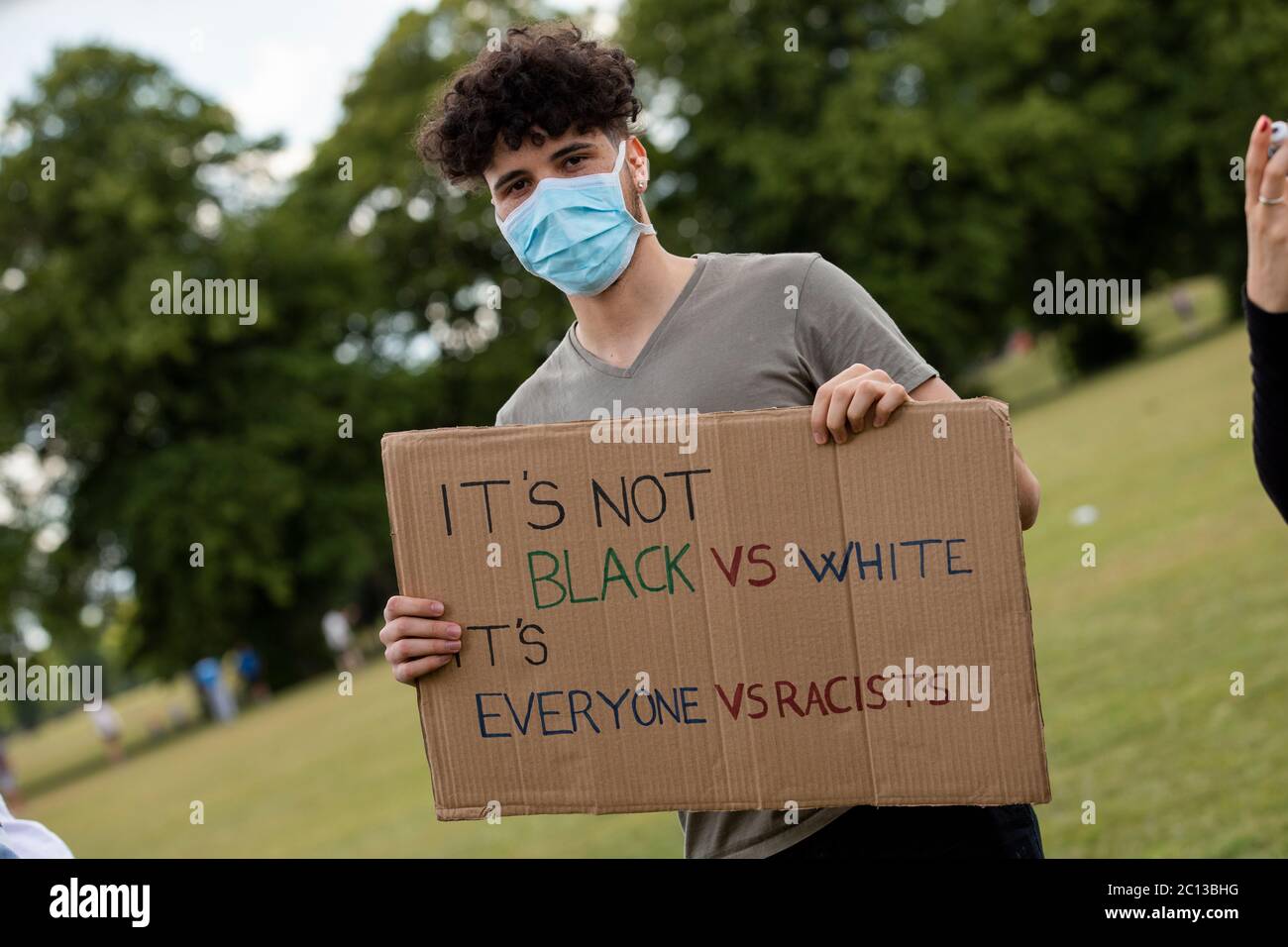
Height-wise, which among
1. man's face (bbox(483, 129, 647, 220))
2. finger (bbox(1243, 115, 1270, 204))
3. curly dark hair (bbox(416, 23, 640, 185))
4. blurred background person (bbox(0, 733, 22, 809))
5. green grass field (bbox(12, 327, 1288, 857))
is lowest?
blurred background person (bbox(0, 733, 22, 809))

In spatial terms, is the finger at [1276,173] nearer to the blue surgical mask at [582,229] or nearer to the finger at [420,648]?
the blue surgical mask at [582,229]

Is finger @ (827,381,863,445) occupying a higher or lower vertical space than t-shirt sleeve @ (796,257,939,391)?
lower

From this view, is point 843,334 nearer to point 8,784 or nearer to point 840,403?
point 840,403

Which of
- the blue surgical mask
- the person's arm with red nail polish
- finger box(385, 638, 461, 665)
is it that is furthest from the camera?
the blue surgical mask

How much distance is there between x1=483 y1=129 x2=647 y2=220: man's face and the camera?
3023mm

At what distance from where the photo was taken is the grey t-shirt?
2.75 metres

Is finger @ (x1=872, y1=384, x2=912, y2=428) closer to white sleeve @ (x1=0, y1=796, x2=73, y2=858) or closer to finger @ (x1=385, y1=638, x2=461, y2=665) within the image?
finger @ (x1=385, y1=638, x2=461, y2=665)

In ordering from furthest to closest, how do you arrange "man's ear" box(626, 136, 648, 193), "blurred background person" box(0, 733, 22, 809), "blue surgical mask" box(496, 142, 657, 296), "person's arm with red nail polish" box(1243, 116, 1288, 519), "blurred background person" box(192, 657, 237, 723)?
"blurred background person" box(192, 657, 237, 723) < "blurred background person" box(0, 733, 22, 809) < "man's ear" box(626, 136, 648, 193) < "blue surgical mask" box(496, 142, 657, 296) < "person's arm with red nail polish" box(1243, 116, 1288, 519)

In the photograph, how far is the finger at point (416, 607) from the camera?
2873 millimetres

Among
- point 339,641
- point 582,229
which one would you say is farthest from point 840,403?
point 339,641

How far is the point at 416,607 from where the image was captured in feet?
9.43

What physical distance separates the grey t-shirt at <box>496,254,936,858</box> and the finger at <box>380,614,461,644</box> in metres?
0.58

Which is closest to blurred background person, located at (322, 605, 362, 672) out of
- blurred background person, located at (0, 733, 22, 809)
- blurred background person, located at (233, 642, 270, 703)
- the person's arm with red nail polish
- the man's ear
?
blurred background person, located at (233, 642, 270, 703)

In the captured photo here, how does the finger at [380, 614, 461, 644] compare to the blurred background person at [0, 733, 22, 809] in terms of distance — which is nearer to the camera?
the finger at [380, 614, 461, 644]
